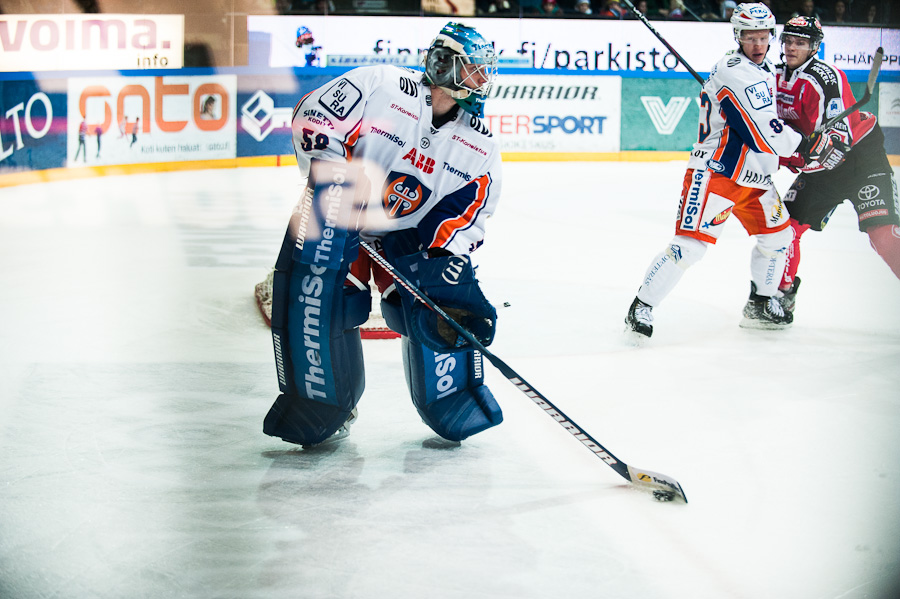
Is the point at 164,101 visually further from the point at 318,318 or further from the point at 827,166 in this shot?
the point at 318,318

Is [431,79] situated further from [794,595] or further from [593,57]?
[593,57]

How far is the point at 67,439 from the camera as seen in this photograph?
2.27 meters

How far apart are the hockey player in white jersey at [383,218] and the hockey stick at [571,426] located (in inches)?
1.6

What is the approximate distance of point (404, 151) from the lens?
2.13 meters

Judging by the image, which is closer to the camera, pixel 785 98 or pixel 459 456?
pixel 459 456

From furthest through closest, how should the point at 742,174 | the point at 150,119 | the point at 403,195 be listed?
A: the point at 150,119 → the point at 742,174 → the point at 403,195

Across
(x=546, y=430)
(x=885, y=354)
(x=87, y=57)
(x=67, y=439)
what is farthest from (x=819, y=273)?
(x=87, y=57)

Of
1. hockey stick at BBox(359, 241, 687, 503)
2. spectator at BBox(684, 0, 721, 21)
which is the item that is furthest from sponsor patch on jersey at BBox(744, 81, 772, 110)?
spectator at BBox(684, 0, 721, 21)

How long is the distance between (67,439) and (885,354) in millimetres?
2595

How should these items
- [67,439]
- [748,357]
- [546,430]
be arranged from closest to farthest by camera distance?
[67,439] < [546,430] < [748,357]

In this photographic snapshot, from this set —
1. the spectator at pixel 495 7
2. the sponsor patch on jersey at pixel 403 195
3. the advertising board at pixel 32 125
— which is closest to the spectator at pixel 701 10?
the spectator at pixel 495 7

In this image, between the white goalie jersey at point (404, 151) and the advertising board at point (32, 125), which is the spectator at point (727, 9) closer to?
the advertising board at point (32, 125)

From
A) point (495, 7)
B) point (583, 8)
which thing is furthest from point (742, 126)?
point (583, 8)

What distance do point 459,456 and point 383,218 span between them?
1.93 feet
